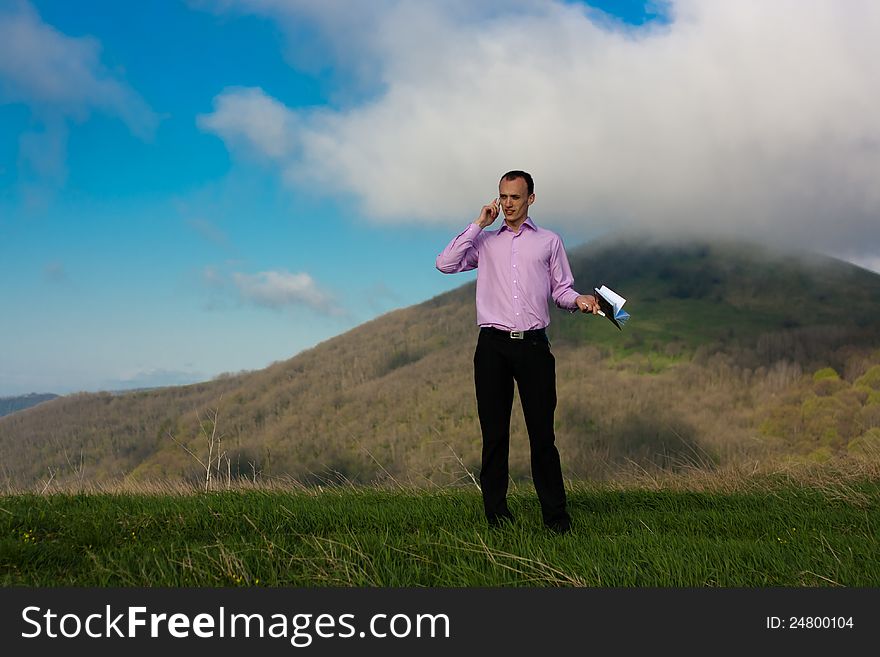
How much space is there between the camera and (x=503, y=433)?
6.92 metres

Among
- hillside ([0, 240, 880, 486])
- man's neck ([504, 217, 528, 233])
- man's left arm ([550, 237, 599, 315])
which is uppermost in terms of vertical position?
hillside ([0, 240, 880, 486])

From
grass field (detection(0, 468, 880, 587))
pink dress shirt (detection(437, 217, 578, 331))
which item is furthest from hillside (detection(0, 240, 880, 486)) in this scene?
pink dress shirt (detection(437, 217, 578, 331))

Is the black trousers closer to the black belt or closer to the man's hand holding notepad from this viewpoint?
the black belt

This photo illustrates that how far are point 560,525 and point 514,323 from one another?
2.05 m

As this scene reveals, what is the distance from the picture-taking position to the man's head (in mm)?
6695

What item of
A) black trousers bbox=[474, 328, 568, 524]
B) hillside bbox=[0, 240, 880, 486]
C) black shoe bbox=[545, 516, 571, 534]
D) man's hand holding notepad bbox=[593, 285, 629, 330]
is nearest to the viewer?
man's hand holding notepad bbox=[593, 285, 629, 330]

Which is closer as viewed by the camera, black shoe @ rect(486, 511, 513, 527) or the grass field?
the grass field

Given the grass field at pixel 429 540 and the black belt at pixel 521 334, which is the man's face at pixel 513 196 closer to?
the black belt at pixel 521 334

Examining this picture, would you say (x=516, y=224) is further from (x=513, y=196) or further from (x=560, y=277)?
(x=560, y=277)

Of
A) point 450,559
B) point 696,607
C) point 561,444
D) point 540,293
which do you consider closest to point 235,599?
point 450,559

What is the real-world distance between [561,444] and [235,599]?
419 ft

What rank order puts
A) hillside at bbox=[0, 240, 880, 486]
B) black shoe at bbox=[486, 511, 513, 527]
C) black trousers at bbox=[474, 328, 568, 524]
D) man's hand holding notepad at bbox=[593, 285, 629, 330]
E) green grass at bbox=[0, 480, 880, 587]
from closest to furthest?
1. green grass at bbox=[0, 480, 880, 587]
2. man's hand holding notepad at bbox=[593, 285, 629, 330]
3. black trousers at bbox=[474, 328, 568, 524]
4. black shoe at bbox=[486, 511, 513, 527]
5. hillside at bbox=[0, 240, 880, 486]

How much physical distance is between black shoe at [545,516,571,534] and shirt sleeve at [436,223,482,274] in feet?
8.73

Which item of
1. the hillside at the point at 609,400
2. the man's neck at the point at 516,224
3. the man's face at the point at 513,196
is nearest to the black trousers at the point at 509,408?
the man's neck at the point at 516,224
